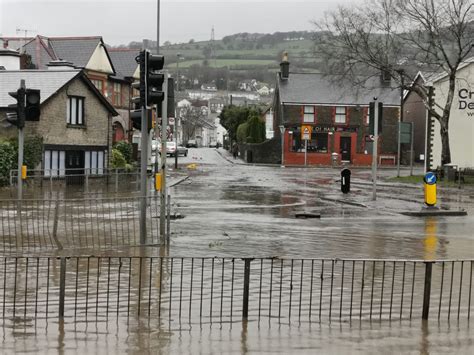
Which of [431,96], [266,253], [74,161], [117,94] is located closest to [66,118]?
[74,161]

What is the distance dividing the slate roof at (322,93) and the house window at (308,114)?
61cm

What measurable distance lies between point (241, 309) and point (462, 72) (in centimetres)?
4195

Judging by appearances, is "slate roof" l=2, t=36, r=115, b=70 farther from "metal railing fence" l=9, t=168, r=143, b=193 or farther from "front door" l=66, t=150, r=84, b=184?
"metal railing fence" l=9, t=168, r=143, b=193

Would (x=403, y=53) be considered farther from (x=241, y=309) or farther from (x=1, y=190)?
(x=241, y=309)

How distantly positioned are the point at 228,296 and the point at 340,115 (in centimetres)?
6357

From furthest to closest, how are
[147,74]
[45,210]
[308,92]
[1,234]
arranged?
[308,92]
[45,210]
[1,234]
[147,74]

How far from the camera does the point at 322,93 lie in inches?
2844

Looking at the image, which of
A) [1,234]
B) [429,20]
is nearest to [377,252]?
[1,234]

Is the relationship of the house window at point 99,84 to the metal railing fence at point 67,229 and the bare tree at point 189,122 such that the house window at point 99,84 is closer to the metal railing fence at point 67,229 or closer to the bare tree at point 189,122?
the metal railing fence at point 67,229

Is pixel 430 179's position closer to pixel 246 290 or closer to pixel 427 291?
pixel 427 291

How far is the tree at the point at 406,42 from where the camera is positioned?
42.2 meters

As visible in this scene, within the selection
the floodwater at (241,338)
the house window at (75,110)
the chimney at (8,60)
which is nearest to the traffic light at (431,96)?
the house window at (75,110)

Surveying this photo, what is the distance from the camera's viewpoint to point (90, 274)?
10.9m

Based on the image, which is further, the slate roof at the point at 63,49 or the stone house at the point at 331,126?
the stone house at the point at 331,126
